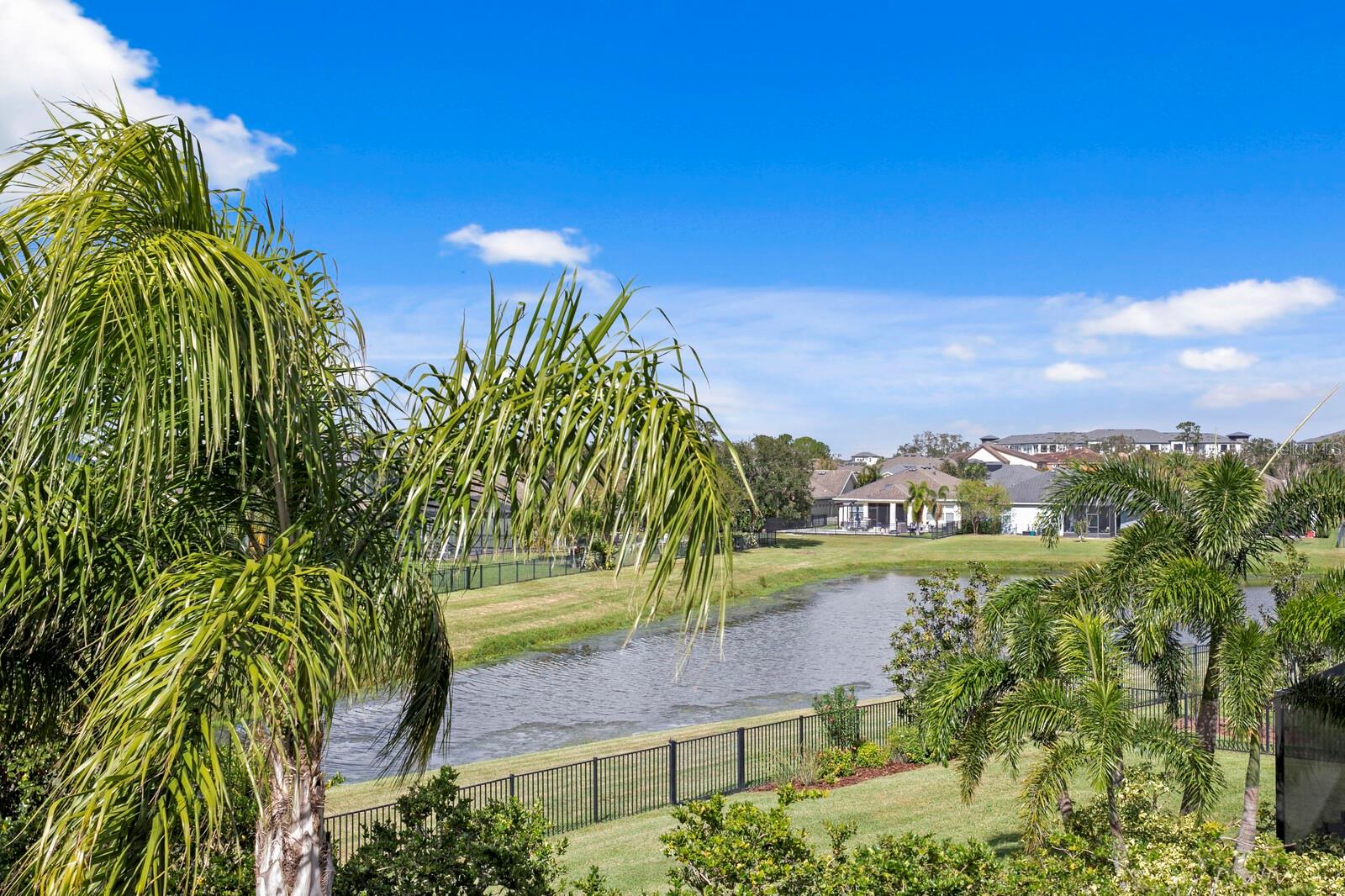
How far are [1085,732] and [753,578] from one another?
139 ft

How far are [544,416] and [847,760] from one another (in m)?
14.5

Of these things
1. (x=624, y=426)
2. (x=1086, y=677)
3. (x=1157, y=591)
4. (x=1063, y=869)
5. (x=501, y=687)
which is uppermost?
(x=624, y=426)

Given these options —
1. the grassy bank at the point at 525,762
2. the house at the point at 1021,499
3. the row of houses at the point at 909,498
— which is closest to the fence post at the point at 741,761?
the grassy bank at the point at 525,762

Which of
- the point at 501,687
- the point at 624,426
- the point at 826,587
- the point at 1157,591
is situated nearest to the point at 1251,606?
the point at 826,587

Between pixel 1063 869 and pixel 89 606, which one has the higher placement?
pixel 89 606

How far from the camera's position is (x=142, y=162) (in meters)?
4.73

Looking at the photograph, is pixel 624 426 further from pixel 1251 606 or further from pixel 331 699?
pixel 1251 606

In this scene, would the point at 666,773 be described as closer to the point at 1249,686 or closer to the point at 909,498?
the point at 1249,686

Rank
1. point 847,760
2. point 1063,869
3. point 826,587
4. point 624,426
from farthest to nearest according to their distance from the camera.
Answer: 1. point 826,587
2. point 847,760
3. point 1063,869
4. point 624,426

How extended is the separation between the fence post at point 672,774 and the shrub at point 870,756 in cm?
395

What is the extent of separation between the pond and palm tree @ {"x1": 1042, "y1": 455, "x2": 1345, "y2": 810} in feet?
28.2

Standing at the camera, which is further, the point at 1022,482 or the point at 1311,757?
the point at 1022,482

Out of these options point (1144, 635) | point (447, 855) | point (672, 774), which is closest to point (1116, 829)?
point (1144, 635)

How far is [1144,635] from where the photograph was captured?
10383 mm
